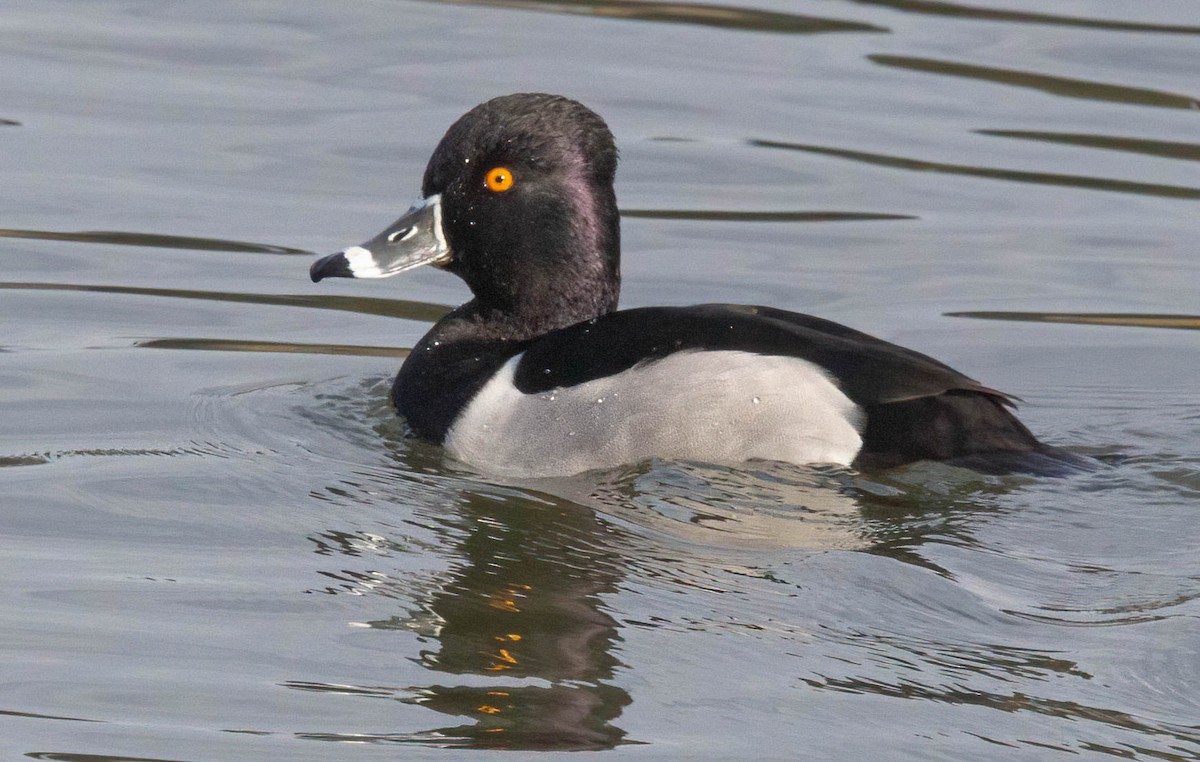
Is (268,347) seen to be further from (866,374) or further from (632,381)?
(866,374)

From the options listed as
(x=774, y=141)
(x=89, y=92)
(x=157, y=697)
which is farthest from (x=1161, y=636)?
(x=89, y=92)

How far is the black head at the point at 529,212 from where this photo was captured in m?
6.11

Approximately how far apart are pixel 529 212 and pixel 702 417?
3.55ft

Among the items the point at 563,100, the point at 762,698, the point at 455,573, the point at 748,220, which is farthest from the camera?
the point at 748,220

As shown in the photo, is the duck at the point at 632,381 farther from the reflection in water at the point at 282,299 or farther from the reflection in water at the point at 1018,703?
the reflection in water at the point at 282,299

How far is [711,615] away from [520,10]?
8298mm

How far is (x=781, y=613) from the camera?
4406 mm

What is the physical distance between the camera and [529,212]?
616 cm

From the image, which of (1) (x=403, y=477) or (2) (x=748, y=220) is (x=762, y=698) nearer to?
(1) (x=403, y=477)

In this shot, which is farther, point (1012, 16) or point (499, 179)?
point (1012, 16)

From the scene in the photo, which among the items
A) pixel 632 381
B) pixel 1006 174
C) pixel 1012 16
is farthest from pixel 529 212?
pixel 1012 16

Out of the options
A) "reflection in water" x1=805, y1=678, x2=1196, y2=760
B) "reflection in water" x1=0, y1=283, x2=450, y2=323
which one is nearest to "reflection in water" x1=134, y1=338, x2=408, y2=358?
"reflection in water" x1=0, y1=283, x2=450, y2=323

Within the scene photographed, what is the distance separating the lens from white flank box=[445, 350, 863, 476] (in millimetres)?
5395

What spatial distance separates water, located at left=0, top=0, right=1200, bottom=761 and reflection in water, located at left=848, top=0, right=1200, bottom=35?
4 centimetres
